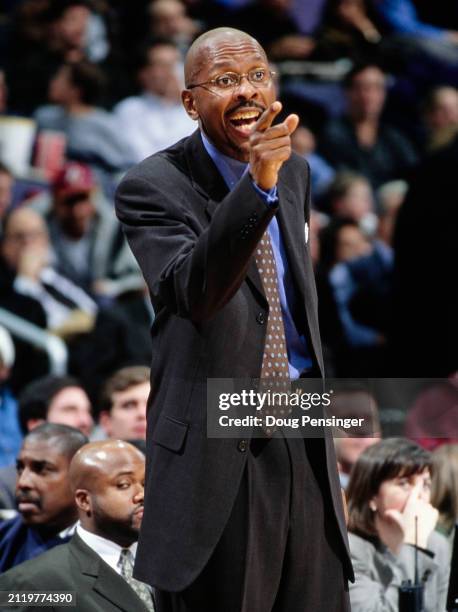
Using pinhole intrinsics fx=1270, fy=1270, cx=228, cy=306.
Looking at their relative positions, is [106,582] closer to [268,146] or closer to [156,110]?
[268,146]

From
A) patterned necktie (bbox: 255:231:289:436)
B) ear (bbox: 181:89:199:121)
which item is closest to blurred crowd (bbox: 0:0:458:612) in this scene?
patterned necktie (bbox: 255:231:289:436)

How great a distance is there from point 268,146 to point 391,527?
2104mm

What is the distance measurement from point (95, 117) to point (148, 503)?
5727mm

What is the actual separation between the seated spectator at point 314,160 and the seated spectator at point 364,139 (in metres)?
0.09

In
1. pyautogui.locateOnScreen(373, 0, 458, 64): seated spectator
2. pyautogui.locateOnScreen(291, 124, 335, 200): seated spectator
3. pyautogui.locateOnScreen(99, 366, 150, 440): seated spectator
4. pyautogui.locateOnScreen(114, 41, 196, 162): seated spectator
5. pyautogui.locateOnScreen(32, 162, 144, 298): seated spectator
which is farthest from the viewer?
pyautogui.locateOnScreen(373, 0, 458, 64): seated spectator

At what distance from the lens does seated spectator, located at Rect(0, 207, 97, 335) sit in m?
6.58

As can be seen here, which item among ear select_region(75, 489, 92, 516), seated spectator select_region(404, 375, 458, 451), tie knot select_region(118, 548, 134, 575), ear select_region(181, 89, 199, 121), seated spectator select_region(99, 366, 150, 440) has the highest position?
seated spectator select_region(99, 366, 150, 440)

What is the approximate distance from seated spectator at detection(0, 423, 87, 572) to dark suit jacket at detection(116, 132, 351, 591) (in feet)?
6.38

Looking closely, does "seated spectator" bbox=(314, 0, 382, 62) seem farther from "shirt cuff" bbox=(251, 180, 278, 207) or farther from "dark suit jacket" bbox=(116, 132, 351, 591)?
"shirt cuff" bbox=(251, 180, 278, 207)

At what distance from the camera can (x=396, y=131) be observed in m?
A: 8.98

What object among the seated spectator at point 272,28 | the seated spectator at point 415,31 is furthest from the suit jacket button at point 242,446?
the seated spectator at point 415,31

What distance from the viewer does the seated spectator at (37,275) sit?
21.6ft

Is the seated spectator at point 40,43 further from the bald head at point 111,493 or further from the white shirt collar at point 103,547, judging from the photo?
the white shirt collar at point 103,547

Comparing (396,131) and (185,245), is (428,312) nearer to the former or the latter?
(396,131)
